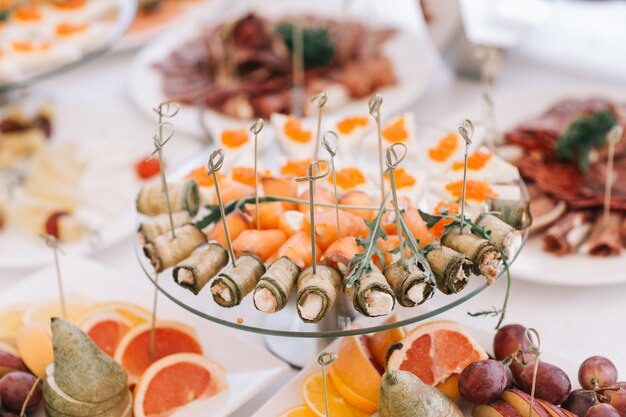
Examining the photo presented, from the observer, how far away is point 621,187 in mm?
1735

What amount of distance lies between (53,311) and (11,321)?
0.08m

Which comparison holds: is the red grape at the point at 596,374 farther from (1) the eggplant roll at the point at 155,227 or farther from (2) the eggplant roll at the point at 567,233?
(1) the eggplant roll at the point at 155,227

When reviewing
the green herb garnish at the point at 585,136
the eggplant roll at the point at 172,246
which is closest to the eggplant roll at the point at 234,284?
the eggplant roll at the point at 172,246

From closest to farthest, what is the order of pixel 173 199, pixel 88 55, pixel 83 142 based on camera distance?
pixel 173 199, pixel 88 55, pixel 83 142

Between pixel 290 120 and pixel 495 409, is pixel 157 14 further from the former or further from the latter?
pixel 495 409

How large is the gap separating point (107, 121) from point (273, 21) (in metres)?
0.71

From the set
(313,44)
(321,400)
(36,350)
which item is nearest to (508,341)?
(321,400)

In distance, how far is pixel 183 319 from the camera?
1509 millimetres

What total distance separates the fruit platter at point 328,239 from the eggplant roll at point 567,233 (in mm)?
262

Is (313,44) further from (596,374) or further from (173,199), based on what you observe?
(596,374)

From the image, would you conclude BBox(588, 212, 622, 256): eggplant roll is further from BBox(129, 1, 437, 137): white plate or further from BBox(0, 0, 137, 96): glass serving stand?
BBox(0, 0, 137, 96): glass serving stand

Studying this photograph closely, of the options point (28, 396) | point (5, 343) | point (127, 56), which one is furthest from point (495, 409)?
point (127, 56)

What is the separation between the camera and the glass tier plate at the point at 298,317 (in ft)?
3.64

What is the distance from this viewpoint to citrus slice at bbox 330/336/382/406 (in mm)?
1219
